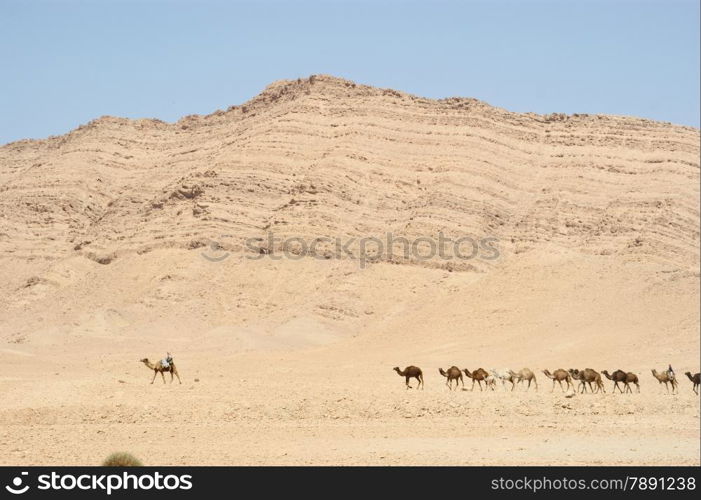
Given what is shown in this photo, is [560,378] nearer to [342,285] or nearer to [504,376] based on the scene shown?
[504,376]

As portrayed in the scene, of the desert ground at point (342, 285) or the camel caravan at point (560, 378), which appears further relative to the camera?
Answer: the camel caravan at point (560, 378)

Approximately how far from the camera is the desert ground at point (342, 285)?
2405 cm

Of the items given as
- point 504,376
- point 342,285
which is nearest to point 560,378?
point 504,376

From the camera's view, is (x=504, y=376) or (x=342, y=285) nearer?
(x=504, y=376)

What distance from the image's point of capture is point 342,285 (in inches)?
2372

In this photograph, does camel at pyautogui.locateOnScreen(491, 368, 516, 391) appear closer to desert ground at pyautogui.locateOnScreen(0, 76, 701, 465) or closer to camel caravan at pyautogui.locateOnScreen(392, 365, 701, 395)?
camel caravan at pyautogui.locateOnScreen(392, 365, 701, 395)

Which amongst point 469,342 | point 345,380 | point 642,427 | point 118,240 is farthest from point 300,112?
point 642,427

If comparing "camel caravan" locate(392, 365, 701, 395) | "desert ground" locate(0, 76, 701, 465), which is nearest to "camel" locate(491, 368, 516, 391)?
"camel caravan" locate(392, 365, 701, 395)

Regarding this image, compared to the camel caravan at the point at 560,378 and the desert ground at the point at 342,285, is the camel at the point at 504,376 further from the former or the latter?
the desert ground at the point at 342,285

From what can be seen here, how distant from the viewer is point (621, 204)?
67.1m

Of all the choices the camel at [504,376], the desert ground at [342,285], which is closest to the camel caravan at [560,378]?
the camel at [504,376]
